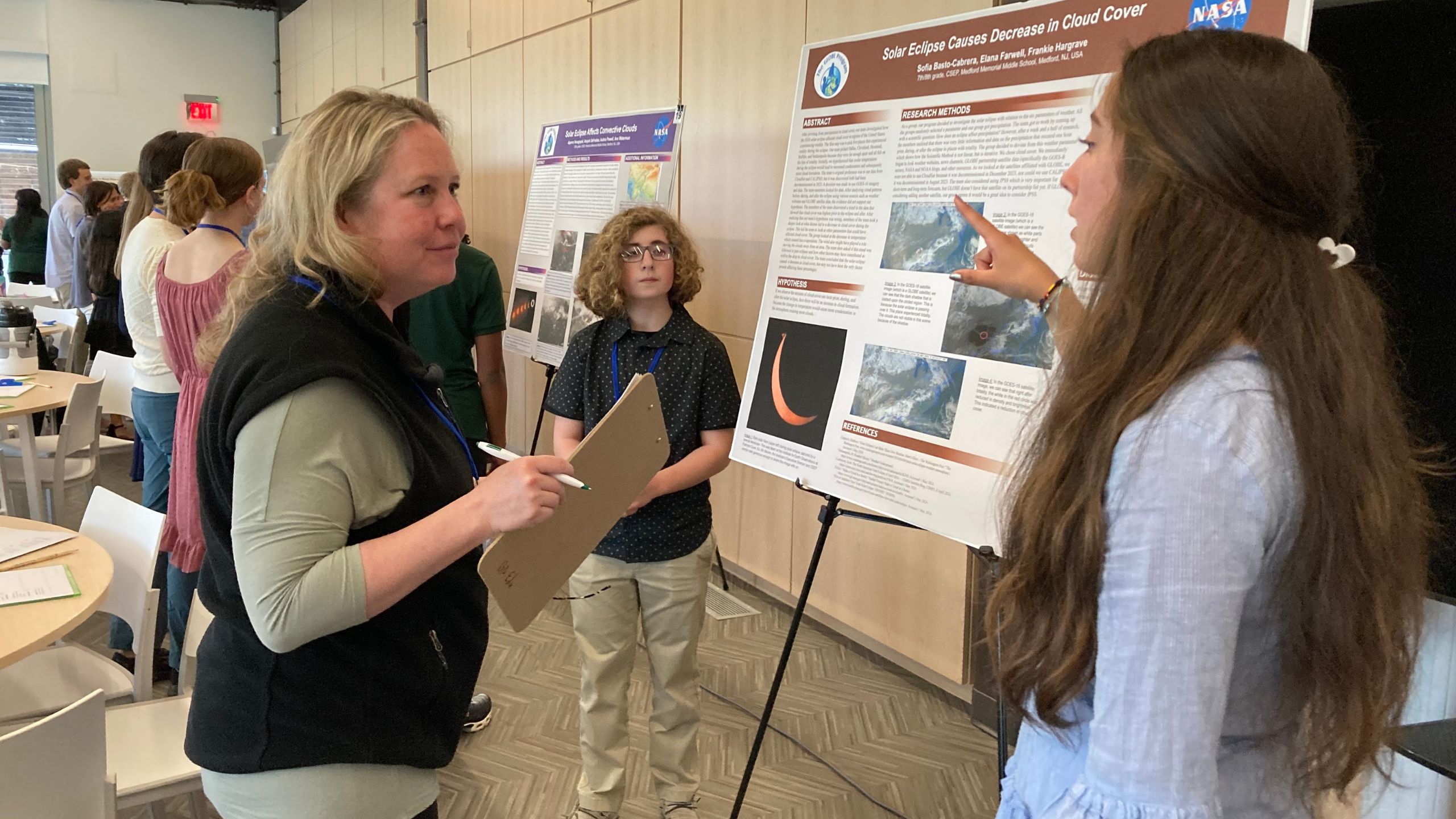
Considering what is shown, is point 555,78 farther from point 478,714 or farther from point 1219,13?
point 1219,13

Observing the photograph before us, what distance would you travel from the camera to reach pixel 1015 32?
175 cm

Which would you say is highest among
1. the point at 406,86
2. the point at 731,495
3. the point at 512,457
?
the point at 406,86

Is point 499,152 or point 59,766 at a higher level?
point 499,152

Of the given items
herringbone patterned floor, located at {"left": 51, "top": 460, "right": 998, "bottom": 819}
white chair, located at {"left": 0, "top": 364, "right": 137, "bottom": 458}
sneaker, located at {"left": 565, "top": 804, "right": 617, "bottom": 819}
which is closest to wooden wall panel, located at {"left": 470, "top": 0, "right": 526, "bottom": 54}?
white chair, located at {"left": 0, "top": 364, "right": 137, "bottom": 458}

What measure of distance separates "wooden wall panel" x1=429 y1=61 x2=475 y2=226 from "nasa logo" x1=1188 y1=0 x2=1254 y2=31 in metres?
5.80

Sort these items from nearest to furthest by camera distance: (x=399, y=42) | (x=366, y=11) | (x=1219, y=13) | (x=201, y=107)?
(x=1219, y=13) < (x=399, y=42) < (x=366, y=11) < (x=201, y=107)

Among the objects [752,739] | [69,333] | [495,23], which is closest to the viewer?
[752,739]

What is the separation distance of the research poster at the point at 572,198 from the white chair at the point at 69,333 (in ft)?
10.2

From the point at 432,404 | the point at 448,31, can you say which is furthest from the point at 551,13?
the point at 432,404

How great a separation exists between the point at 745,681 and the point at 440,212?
240 cm

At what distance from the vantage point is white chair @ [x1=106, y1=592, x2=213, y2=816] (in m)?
1.80

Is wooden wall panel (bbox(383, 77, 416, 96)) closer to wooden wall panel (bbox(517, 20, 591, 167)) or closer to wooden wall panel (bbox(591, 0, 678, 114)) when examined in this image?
wooden wall panel (bbox(517, 20, 591, 167))

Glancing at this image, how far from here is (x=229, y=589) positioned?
1151mm

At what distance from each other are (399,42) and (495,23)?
204cm
